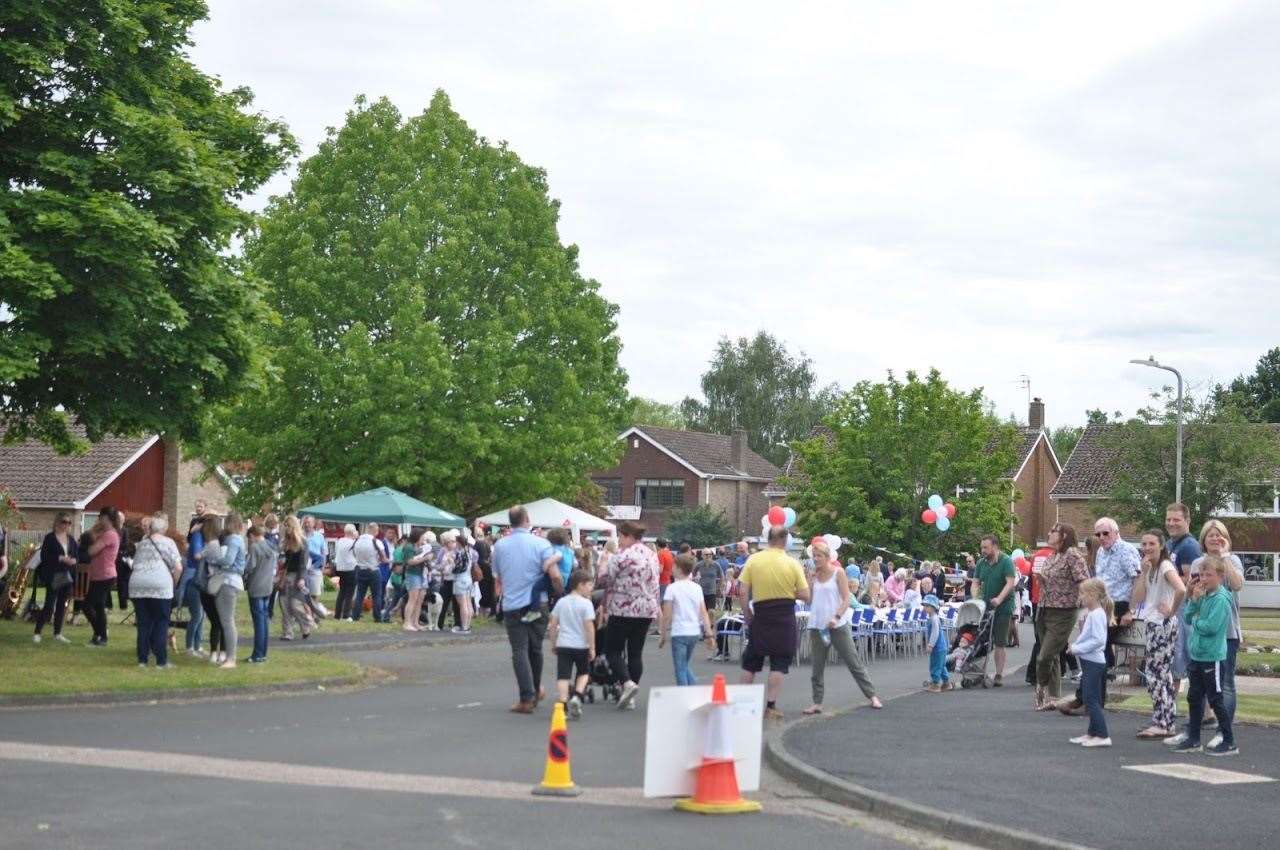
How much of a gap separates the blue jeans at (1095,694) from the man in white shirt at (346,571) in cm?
1875

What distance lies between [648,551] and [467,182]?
30.4 metres

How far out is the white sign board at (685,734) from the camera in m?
9.84

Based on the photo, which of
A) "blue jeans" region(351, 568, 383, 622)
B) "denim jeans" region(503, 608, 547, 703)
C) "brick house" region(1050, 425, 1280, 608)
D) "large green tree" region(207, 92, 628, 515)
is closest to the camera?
"denim jeans" region(503, 608, 547, 703)

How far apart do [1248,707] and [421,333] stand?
2732 centimetres

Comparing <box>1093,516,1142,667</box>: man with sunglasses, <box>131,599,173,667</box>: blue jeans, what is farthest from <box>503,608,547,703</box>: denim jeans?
<box>1093,516,1142,667</box>: man with sunglasses

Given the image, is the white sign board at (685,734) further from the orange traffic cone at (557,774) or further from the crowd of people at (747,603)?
the crowd of people at (747,603)

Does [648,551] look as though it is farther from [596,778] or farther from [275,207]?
[275,207]

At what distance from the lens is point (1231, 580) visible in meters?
13.0

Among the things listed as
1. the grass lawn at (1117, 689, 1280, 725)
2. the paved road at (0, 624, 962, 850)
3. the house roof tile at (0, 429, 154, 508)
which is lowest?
the paved road at (0, 624, 962, 850)

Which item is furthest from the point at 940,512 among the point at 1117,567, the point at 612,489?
the point at 612,489

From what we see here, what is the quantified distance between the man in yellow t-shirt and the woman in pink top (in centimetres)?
970

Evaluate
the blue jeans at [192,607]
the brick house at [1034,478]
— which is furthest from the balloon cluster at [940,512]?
the blue jeans at [192,607]

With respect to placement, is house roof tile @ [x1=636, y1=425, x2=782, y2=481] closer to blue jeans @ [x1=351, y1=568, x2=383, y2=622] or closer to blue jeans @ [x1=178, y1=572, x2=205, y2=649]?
blue jeans @ [x1=351, y1=568, x2=383, y2=622]

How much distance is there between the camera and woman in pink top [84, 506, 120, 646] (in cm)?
2058
